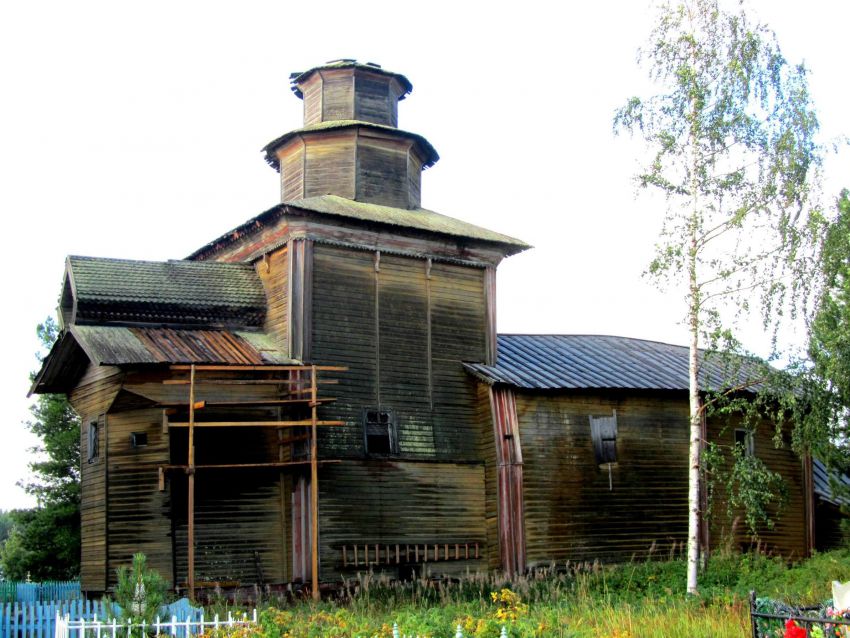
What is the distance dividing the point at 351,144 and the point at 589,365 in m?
8.92

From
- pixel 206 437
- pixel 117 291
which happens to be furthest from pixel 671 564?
pixel 117 291

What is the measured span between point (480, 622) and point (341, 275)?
1336 centimetres

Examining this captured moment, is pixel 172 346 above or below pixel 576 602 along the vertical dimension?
above

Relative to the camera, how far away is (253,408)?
79.7 ft

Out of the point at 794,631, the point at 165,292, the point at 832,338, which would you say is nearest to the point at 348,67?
the point at 165,292

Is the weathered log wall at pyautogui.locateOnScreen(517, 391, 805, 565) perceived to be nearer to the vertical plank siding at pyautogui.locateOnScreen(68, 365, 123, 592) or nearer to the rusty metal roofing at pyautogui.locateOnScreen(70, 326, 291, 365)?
the rusty metal roofing at pyautogui.locateOnScreen(70, 326, 291, 365)

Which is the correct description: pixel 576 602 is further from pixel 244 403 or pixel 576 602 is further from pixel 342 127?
pixel 342 127

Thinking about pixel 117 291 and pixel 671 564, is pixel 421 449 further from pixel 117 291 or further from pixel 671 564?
pixel 117 291

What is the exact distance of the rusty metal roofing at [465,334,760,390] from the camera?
27.2m

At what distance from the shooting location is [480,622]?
540 inches

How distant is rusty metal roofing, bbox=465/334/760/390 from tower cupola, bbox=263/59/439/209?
5155mm

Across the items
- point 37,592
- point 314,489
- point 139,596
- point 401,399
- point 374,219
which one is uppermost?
point 374,219

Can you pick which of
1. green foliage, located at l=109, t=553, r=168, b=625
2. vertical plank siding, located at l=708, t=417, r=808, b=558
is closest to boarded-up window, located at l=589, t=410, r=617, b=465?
vertical plank siding, located at l=708, t=417, r=808, b=558

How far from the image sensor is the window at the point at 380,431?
82.9ft
